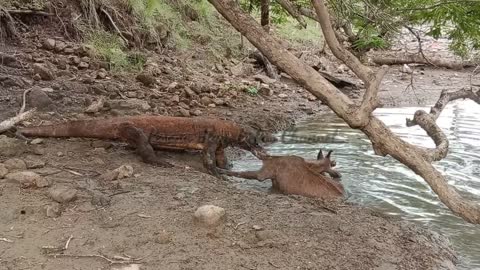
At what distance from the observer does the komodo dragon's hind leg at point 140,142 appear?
507cm

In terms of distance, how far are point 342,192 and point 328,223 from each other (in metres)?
0.92

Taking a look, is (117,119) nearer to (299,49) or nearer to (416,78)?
(299,49)

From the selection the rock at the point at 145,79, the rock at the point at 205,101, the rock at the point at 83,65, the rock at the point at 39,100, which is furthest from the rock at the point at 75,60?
the rock at the point at 205,101

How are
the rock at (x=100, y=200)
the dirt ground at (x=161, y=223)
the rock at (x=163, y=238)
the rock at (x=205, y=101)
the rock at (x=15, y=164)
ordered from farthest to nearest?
the rock at (x=205, y=101)
the rock at (x=15, y=164)
the rock at (x=100, y=200)
the rock at (x=163, y=238)
the dirt ground at (x=161, y=223)

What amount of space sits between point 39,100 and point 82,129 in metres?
1.23

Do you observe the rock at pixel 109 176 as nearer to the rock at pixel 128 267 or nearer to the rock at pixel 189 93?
the rock at pixel 128 267

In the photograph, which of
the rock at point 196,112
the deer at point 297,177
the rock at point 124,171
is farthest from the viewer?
the rock at point 196,112

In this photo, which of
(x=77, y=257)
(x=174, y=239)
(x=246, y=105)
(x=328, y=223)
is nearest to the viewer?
(x=77, y=257)

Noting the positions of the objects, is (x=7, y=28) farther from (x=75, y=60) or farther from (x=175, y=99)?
(x=175, y=99)

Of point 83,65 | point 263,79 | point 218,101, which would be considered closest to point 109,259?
point 218,101

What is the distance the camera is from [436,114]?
4.91 m

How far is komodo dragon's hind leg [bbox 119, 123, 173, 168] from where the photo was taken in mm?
5066

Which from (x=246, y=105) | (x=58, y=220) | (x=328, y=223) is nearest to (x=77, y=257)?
(x=58, y=220)

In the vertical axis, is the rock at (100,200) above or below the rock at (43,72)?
below
